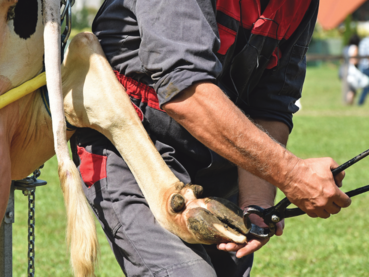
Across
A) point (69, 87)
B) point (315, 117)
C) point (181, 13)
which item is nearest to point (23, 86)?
point (69, 87)

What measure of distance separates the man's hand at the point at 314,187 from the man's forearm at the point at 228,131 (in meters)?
0.03

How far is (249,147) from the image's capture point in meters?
1.58

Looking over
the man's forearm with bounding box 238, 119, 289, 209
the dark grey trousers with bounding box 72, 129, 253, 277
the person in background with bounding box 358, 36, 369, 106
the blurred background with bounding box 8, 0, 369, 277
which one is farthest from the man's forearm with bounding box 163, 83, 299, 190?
the person in background with bounding box 358, 36, 369, 106

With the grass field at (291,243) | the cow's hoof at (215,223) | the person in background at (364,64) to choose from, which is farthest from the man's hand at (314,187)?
the person in background at (364,64)

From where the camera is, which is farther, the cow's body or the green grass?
the green grass

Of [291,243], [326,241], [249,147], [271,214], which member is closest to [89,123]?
[249,147]

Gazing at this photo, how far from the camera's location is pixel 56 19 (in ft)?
5.81

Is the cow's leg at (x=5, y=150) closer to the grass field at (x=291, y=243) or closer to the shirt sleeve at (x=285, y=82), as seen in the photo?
the shirt sleeve at (x=285, y=82)

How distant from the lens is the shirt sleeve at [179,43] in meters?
1.54

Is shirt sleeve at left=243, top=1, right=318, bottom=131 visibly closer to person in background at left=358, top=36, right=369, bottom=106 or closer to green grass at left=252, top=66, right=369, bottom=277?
green grass at left=252, top=66, right=369, bottom=277

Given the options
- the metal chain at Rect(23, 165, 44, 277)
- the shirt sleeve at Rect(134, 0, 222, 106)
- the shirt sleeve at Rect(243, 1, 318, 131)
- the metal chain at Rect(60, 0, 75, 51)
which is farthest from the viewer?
the metal chain at Rect(23, 165, 44, 277)

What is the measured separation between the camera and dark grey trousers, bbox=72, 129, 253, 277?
5.67 feet

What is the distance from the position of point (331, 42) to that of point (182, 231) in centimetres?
3691

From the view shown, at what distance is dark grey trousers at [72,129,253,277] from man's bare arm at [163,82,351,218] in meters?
0.34
